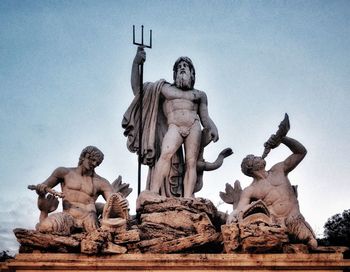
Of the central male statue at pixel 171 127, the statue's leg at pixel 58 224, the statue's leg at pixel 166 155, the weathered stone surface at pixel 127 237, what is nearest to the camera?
the weathered stone surface at pixel 127 237

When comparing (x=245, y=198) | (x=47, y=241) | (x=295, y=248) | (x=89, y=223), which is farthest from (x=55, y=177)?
(x=295, y=248)

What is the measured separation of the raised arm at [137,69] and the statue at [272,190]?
9.07 ft

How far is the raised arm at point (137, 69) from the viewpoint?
1123 centimetres

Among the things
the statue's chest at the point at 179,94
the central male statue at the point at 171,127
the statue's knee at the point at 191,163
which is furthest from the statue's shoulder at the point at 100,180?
the statue's chest at the point at 179,94

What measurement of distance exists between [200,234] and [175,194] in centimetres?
214

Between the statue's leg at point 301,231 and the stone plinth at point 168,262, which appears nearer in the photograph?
the stone plinth at point 168,262

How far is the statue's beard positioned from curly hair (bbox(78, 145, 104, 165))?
2.34m

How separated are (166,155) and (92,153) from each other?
1.50 metres

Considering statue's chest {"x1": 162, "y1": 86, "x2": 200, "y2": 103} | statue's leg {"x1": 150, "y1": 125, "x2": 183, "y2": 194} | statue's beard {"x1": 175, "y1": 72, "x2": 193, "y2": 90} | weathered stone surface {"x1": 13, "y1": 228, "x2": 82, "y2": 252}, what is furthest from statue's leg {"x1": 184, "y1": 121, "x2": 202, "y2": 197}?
weathered stone surface {"x1": 13, "y1": 228, "x2": 82, "y2": 252}

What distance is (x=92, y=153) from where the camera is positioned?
9969 mm

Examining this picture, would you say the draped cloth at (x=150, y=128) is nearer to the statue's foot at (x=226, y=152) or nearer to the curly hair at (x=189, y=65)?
the curly hair at (x=189, y=65)

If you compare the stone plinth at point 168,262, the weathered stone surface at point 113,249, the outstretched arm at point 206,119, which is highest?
the outstretched arm at point 206,119

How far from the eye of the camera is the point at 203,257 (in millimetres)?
8117

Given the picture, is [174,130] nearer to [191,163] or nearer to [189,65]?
[191,163]
